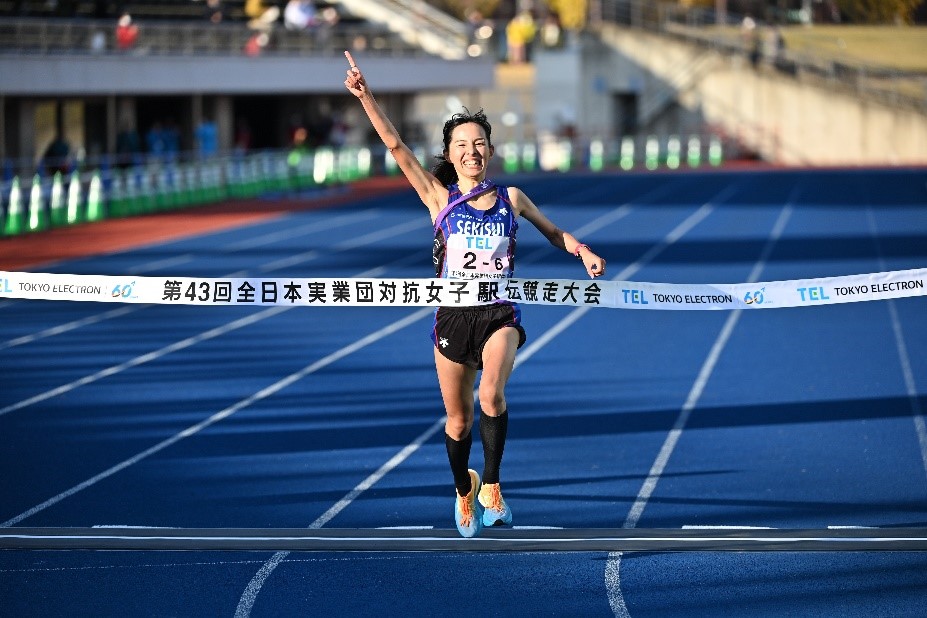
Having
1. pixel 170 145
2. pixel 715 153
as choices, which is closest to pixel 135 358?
pixel 170 145

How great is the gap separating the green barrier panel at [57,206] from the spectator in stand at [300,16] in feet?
61.2

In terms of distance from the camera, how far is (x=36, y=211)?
2641 cm

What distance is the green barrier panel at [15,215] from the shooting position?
Answer: 25.6m

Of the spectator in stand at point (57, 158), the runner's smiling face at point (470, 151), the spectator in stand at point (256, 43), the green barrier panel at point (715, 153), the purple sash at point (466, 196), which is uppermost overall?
the spectator in stand at point (256, 43)

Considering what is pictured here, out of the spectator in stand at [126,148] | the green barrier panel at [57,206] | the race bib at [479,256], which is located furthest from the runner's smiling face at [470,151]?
the spectator in stand at [126,148]

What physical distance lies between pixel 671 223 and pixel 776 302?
890 inches

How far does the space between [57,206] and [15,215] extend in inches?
86.3

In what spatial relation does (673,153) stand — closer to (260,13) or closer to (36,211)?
(260,13)

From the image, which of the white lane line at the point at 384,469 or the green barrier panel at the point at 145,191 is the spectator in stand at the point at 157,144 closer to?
the green barrier panel at the point at 145,191

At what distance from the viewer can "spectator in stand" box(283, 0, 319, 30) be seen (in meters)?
46.2

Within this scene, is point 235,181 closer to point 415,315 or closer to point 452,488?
point 415,315

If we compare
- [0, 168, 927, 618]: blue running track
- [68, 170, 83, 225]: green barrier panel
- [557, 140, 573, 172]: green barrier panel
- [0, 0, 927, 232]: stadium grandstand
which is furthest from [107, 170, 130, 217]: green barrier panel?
[557, 140, 573, 172]: green barrier panel

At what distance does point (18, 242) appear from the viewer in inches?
968

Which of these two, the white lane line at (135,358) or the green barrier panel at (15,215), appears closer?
the white lane line at (135,358)
